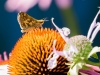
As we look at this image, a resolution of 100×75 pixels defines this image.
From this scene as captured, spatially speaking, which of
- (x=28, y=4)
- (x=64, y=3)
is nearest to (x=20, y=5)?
(x=28, y=4)

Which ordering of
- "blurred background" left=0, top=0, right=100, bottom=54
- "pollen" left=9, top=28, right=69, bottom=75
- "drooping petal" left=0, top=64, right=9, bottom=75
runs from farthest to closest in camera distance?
1. "blurred background" left=0, top=0, right=100, bottom=54
2. "drooping petal" left=0, top=64, right=9, bottom=75
3. "pollen" left=9, top=28, right=69, bottom=75

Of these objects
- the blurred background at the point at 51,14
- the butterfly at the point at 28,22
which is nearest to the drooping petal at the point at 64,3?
the blurred background at the point at 51,14

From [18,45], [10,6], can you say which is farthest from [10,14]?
[18,45]

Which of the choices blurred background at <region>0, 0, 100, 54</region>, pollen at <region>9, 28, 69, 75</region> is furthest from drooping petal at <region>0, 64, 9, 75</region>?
blurred background at <region>0, 0, 100, 54</region>

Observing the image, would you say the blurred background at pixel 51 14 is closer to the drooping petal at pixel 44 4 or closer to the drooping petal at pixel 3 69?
the drooping petal at pixel 44 4

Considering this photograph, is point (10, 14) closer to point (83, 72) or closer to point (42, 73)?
point (42, 73)

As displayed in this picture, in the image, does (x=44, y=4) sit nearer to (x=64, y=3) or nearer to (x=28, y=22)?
(x=64, y=3)

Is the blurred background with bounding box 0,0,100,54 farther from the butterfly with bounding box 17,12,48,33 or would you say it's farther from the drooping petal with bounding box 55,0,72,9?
the butterfly with bounding box 17,12,48,33

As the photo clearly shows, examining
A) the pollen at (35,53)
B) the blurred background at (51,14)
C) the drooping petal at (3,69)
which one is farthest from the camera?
the blurred background at (51,14)
